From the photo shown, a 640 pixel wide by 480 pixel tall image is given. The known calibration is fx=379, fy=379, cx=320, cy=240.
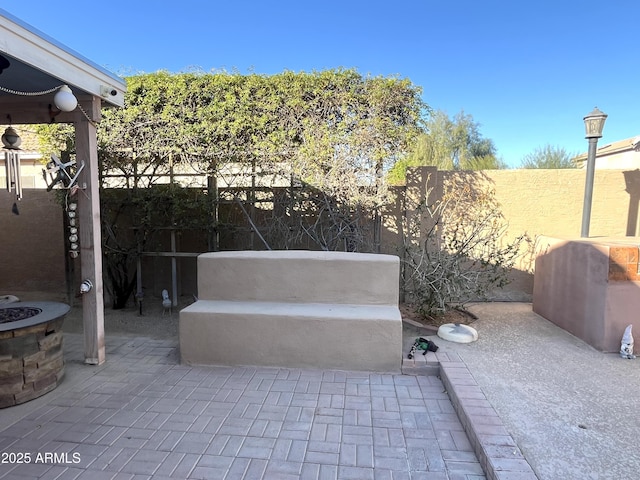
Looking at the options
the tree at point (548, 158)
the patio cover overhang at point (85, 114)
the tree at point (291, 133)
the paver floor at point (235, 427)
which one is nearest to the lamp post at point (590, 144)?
the tree at point (291, 133)

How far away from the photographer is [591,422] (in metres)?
2.60

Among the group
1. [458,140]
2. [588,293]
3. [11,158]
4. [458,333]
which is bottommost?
[458,333]

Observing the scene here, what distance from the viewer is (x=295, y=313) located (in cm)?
371

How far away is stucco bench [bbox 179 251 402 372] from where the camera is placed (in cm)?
364

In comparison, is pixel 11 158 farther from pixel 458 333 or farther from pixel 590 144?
pixel 590 144

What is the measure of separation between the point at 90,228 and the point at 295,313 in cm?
220

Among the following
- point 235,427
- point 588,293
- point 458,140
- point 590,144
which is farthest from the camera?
point 458,140

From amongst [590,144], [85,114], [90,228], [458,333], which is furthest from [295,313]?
[590,144]

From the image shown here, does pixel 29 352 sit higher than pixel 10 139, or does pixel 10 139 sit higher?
pixel 10 139

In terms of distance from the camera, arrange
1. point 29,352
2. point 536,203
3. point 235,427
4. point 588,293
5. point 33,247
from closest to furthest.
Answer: point 235,427 → point 29,352 → point 588,293 → point 536,203 → point 33,247

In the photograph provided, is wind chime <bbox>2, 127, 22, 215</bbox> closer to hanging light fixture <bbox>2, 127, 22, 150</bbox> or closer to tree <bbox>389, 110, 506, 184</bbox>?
hanging light fixture <bbox>2, 127, 22, 150</bbox>

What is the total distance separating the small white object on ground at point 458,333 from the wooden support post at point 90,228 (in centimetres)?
371

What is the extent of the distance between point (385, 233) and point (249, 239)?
218cm

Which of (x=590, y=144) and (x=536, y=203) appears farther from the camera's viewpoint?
(x=536, y=203)
